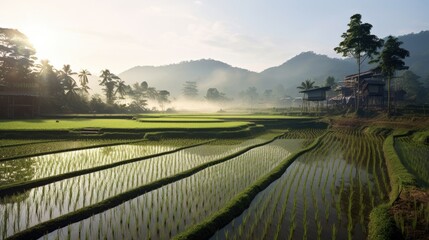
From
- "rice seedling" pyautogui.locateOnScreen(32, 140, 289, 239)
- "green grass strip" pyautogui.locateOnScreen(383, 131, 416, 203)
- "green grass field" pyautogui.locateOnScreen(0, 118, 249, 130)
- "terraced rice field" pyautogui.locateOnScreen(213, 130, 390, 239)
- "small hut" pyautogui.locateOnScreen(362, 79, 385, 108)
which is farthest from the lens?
"small hut" pyautogui.locateOnScreen(362, 79, 385, 108)

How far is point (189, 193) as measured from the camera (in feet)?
35.3

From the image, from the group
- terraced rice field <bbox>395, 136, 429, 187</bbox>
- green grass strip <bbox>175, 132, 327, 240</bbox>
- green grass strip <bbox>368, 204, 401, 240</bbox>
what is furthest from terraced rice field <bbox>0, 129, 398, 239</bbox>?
terraced rice field <bbox>395, 136, 429, 187</bbox>

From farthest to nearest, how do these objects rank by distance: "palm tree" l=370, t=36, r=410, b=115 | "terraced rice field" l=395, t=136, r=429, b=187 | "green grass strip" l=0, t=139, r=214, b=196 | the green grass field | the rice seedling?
"palm tree" l=370, t=36, r=410, b=115 < the green grass field < "terraced rice field" l=395, t=136, r=429, b=187 < "green grass strip" l=0, t=139, r=214, b=196 < the rice seedling

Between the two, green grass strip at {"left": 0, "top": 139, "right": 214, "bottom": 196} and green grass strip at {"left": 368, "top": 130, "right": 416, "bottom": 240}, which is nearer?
green grass strip at {"left": 368, "top": 130, "right": 416, "bottom": 240}

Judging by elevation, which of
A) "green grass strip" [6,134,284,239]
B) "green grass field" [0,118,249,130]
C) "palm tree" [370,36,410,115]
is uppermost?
"palm tree" [370,36,410,115]

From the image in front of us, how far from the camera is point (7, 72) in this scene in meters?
45.6

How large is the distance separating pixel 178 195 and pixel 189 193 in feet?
1.48

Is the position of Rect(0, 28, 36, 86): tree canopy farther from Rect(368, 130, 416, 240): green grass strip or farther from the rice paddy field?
Rect(368, 130, 416, 240): green grass strip

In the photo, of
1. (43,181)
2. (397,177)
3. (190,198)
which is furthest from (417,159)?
(43,181)

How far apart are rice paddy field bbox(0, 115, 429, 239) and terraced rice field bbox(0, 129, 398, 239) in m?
0.04

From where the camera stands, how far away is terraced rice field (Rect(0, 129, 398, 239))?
7.81m

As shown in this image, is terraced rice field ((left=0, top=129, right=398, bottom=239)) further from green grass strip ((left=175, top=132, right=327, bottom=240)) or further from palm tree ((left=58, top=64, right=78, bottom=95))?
palm tree ((left=58, top=64, right=78, bottom=95))

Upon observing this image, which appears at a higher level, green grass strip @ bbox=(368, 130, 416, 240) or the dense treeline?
the dense treeline

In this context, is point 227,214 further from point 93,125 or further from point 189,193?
point 93,125
